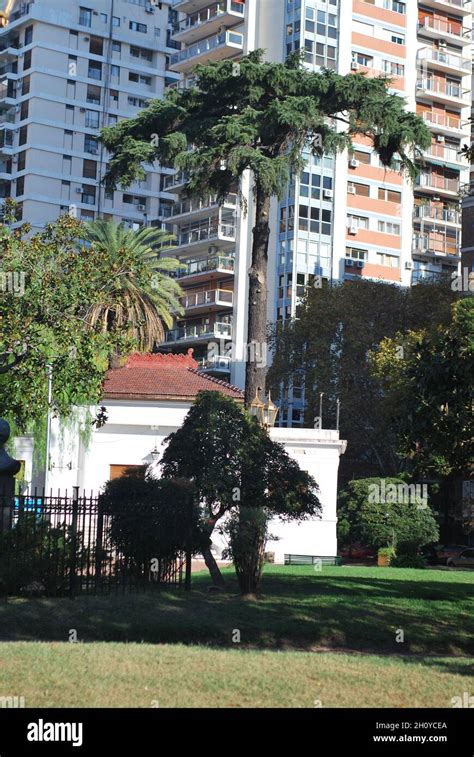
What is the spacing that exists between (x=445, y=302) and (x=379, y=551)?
17570mm

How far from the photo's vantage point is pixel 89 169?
8762 centimetres

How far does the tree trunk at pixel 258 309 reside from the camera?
32344 mm

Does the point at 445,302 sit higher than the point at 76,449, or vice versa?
the point at 445,302

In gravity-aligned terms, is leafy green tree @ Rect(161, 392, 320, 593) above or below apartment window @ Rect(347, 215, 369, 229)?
below

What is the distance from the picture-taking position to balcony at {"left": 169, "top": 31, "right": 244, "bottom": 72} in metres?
77.2

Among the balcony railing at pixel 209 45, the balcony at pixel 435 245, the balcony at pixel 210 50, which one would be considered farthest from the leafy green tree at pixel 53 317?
the balcony railing at pixel 209 45

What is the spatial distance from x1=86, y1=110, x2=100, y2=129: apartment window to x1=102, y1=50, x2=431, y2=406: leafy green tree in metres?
53.5

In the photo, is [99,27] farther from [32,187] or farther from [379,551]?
[379,551]

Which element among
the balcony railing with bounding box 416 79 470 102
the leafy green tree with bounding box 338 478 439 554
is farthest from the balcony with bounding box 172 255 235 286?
the leafy green tree with bounding box 338 478 439 554

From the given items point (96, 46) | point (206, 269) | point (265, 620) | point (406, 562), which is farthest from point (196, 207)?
point (265, 620)

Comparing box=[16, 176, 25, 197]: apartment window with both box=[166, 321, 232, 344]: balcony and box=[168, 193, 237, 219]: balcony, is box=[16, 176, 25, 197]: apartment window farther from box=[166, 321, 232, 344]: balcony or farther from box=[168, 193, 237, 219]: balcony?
box=[166, 321, 232, 344]: balcony

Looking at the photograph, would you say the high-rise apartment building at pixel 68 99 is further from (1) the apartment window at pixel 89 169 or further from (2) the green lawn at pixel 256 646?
(2) the green lawn at pixel 256 646
